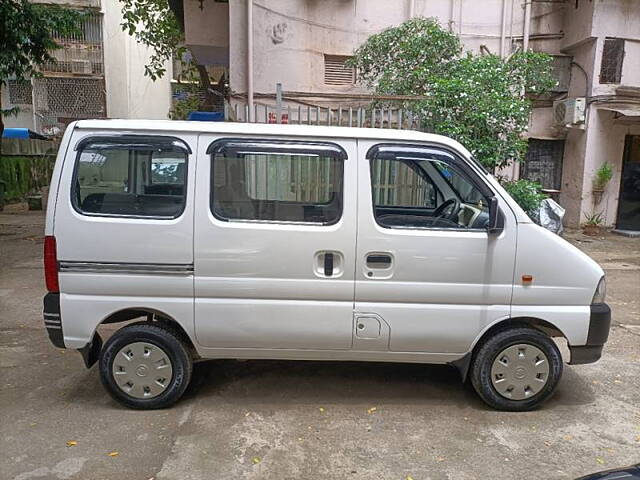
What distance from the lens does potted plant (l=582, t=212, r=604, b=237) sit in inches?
458

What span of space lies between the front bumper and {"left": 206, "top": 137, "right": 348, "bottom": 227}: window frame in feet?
6.34

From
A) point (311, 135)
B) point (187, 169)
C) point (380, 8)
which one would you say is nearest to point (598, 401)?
point (311, 135)

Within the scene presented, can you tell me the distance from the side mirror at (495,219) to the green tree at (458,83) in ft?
13.4

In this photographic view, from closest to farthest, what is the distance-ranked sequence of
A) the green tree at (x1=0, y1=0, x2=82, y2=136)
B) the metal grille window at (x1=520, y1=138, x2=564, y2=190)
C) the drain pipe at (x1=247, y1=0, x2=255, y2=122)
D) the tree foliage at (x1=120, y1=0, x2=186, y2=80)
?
1. the green tree at (x1=0, y1=0, x2=82, y2=136)
2. the drain pipe at (x1=247, y1=0, x2=255, y2=122)
3. the metal grille window at (x1=520, y1=138, x2=564, y2=190)
4. the tree foliage at (x1=120, y1=0, x2=186, y2=80)

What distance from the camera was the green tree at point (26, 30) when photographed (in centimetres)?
898

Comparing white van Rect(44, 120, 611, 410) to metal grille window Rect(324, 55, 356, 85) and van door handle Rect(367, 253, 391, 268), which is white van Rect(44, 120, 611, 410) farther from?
metal grille window Rect(324, 55, 356, 85)

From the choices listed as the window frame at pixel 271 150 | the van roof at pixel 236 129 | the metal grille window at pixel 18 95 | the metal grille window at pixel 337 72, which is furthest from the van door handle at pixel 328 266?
the metal grille window at pixel 18 95

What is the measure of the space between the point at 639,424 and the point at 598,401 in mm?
356

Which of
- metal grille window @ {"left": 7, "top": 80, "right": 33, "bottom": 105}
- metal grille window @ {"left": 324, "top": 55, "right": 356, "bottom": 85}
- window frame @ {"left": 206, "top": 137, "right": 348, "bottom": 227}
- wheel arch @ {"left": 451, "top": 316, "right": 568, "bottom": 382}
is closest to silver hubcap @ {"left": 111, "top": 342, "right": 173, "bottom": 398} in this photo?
window frame @ {"left": 206, "top": 137, "right": 348, "bottom": 227}

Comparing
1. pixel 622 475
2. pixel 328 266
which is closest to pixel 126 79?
pixel 328 266

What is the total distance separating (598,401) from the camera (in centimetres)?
397

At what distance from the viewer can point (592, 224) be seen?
462 inches

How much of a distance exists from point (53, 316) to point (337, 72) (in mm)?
9008

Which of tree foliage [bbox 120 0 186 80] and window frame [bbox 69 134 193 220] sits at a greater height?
tree foliage [bbox 120 0 186 80]
